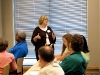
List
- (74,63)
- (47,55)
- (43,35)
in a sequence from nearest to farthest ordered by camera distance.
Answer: (47,55)
(74,63)
(43,35)

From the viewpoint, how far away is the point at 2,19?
594cm

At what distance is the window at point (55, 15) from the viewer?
596 cm

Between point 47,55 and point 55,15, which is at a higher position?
point 55,15

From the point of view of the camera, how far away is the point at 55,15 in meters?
6.02

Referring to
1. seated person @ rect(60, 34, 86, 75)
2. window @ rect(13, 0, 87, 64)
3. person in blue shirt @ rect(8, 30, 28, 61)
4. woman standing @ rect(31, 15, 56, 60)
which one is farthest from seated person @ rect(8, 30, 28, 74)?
window @ rect(13, 0, 87, 64)

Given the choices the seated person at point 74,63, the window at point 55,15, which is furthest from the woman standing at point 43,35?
the seated person at point 74,63

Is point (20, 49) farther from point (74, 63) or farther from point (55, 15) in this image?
point (55, 15)

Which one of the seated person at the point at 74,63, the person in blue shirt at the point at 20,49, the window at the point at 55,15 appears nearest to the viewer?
the seated person at the point at 74,63

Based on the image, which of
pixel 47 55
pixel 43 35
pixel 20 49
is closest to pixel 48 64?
pixel 47 55

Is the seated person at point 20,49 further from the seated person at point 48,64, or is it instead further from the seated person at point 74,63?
the seated person at point 48,64

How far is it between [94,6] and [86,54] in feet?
8.76

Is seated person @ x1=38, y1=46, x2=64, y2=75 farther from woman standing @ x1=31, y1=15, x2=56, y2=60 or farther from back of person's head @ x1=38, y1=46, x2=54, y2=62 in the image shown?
woman standing @ x1=31, y1=15, x2=56, y2=60

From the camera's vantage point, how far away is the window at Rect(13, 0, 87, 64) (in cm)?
596

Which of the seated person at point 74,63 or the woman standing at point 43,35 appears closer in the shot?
the seated person at point 74,63
